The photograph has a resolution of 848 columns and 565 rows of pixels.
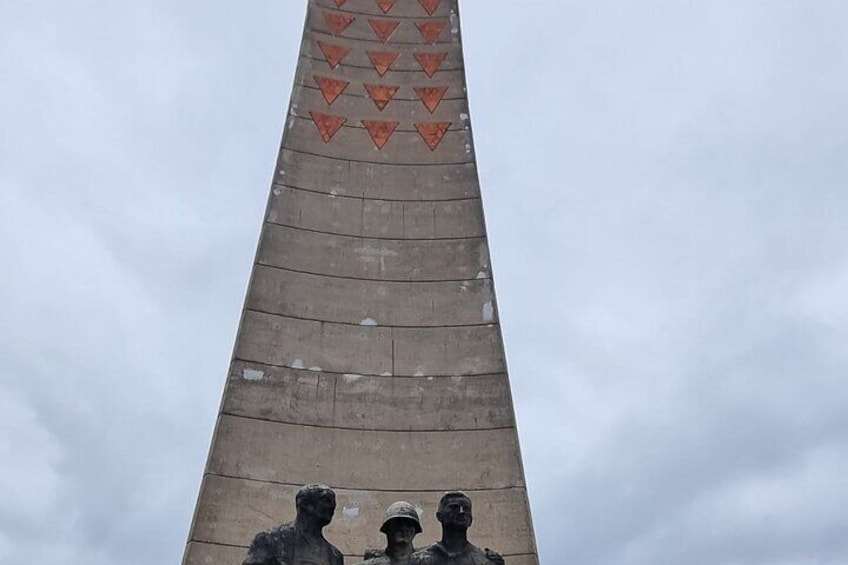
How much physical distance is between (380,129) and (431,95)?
1018 millimetres

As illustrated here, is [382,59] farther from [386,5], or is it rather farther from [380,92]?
[386,5]

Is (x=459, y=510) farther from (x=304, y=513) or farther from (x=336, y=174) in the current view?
(x=336, y=174)

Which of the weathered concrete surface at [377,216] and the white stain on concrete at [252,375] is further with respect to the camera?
the weathered concrete surface at [377,216]

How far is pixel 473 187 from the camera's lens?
14.5 m

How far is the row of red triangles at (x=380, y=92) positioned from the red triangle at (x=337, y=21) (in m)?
1.06


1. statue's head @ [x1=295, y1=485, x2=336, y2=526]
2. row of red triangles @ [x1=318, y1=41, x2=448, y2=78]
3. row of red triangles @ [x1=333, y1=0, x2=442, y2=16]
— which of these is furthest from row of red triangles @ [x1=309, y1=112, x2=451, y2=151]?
statue's head @ [x1=295, y1=485, x2=336, y2=526]

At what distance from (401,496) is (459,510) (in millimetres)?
4708

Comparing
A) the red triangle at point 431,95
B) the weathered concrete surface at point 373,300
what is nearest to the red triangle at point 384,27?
the red triangle at point 431,95

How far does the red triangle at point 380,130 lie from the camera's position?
1487cm

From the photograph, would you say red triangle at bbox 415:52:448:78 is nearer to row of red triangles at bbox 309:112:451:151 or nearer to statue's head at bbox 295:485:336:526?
row of red triangles at bbox 309:112:451:151

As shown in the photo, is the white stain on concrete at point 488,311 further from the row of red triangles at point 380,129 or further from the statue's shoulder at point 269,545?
the statue's shoulder at point 269,545

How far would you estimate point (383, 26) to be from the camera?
1602cm

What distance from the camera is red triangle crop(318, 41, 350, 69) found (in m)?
15.4

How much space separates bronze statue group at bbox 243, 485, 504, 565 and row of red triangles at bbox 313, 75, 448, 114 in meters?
8.63
